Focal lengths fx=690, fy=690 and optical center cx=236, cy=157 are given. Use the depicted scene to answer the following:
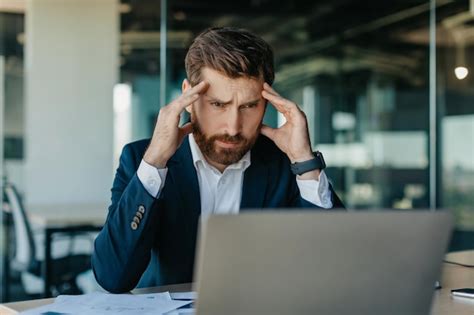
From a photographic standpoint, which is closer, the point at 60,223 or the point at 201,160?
the point at 201,160

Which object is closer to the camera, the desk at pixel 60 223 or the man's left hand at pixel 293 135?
the man's left hand at pixel 293 135

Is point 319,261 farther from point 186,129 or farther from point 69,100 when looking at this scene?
point 69,100

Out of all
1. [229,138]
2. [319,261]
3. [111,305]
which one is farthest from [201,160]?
[319,261]

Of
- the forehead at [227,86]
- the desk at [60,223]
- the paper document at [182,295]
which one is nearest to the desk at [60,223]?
the desk at [60,223]

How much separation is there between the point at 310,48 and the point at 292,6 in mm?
618

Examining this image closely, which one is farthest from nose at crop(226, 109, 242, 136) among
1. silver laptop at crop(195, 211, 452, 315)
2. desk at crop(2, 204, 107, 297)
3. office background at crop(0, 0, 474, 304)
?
office background at crop(0, 0, 474, 304)

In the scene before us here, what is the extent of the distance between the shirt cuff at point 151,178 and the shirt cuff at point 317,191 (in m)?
0.43

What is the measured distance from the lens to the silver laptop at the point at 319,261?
33.1 inches

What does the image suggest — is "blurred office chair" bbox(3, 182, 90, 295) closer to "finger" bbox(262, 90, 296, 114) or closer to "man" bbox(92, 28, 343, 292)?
"man" bbox(92, 28, 343, 292)

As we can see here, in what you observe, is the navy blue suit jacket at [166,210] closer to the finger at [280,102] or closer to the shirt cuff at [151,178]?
the shirt cuff at [151,178]

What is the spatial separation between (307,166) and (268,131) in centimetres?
17

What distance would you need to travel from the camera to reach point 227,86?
5.57 ft

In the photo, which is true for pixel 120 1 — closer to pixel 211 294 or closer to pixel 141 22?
pixel 141 22

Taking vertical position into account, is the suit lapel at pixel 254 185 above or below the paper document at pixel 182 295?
above
